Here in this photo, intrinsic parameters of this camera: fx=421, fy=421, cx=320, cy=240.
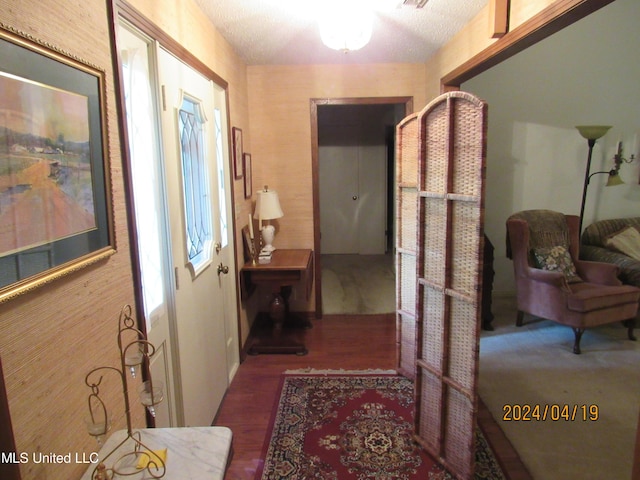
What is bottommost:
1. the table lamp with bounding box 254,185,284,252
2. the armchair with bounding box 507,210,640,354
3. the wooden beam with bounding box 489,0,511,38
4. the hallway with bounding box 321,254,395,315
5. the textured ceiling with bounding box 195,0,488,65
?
the hallway with bounding box 321,254,395,315

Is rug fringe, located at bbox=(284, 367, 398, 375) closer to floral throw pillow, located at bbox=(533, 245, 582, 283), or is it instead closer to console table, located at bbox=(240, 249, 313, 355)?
console table, located at bbox=(240, 249, 313, 355)

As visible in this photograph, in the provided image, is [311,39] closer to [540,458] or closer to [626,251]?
[540,458]

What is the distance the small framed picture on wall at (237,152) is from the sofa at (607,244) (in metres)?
3.30

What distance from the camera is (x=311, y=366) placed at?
3.13 meters

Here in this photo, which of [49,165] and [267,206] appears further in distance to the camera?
[267,206]

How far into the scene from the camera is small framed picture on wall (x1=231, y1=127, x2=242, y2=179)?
3.02 m

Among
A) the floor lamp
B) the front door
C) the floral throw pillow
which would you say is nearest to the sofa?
the floor lamp

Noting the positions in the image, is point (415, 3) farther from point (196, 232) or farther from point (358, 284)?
point (358, 284)

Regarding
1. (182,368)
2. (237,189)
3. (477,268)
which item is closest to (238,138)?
(237,189)

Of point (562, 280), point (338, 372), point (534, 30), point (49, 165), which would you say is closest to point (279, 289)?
point (338, 372)

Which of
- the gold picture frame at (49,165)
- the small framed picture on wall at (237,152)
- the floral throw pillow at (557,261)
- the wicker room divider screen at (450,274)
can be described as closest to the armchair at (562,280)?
the floral throw pillow at (557,261)

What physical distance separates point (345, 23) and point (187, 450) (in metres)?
2.00

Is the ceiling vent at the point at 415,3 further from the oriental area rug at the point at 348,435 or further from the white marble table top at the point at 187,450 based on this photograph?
the oriental area rug at the point at 348,435

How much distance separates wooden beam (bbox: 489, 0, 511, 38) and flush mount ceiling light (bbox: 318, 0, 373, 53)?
0.61 meters
